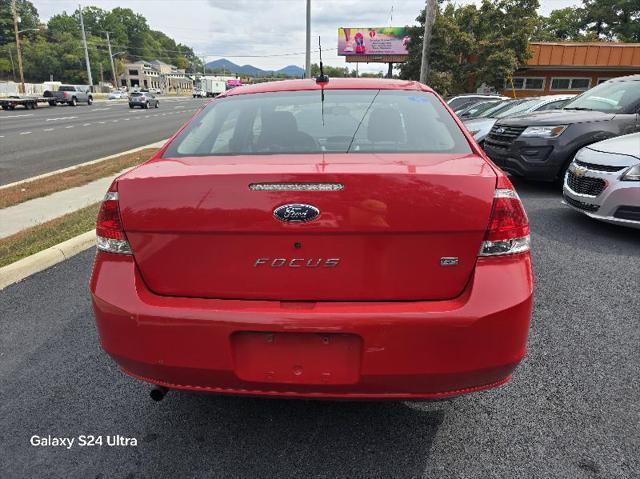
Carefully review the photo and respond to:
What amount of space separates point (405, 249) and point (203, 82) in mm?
88388

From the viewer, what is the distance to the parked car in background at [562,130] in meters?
6.88

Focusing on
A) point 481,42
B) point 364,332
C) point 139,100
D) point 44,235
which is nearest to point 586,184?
point 364,332

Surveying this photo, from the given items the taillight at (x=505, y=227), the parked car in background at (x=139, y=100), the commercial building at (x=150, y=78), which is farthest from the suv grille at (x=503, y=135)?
the commercial building at (x=150, y=78)

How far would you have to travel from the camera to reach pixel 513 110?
34.3ft

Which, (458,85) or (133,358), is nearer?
(133,358)

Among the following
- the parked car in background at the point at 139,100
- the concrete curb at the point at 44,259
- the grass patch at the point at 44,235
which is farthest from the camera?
the parked car in background at the point at 139,100

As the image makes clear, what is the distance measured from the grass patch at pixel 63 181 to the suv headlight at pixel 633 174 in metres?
7.79

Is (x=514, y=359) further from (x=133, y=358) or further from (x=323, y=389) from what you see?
(x=133, y=358)

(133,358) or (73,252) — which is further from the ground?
(133,358)

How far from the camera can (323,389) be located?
183 centimetres

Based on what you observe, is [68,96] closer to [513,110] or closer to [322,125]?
[513,110]

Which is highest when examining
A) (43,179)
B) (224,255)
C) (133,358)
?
(224,255)

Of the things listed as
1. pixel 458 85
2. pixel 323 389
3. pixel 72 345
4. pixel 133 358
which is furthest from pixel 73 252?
pixel 458 85

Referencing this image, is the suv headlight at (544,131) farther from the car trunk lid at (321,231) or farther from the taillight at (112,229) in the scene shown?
the taillight at (112,229)
